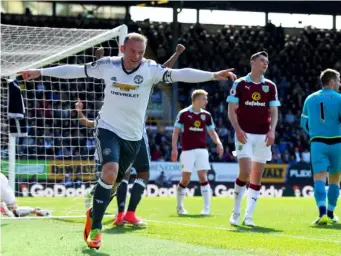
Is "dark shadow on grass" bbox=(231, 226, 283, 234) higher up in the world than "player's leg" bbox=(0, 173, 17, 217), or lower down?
lower down

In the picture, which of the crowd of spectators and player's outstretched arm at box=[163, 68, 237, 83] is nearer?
player's outstretched arm at box=[163, 68, 237, 83]

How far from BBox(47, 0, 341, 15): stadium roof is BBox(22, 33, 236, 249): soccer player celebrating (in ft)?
93.6

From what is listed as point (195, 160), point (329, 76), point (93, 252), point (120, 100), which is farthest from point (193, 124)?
point (93, 252)

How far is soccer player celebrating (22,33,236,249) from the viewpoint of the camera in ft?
25.2

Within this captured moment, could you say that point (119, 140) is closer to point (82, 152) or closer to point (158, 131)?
point (82, 152)

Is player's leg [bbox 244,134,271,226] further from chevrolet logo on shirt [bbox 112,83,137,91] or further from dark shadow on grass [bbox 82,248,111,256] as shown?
dark shadow on grass [bbox 82,248,111,256]

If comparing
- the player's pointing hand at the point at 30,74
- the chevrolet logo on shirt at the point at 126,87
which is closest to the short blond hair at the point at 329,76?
the chevrolet logo on shirt at the point at 126,87

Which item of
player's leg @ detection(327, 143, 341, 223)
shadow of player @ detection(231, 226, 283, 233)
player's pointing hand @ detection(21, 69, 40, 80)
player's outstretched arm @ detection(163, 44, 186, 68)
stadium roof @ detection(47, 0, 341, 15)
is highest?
stadium roof @ detection(47, 0, 341, 15)

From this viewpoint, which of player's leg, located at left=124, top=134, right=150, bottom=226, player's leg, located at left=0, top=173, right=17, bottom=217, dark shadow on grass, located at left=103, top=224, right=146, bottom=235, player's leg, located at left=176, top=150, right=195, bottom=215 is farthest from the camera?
player's leg, located at left=176, top=150, right=195, bottom=215

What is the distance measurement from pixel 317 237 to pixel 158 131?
2321cm

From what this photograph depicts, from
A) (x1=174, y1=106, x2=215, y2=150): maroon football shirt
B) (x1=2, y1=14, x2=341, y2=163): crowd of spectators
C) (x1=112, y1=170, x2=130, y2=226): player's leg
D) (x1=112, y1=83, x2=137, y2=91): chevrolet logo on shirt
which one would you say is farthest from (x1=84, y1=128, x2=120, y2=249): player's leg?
(x1=2, y1=14, x2=341, y2=163): crowd of spectators

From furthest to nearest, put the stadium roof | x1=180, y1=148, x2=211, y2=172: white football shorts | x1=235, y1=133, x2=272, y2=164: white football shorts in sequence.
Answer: the stadium roof → x1=180, y1=148, x2=211, y2=172: white football shorts → x1=235, y1=133, x2=272, y2=164: white football shorts

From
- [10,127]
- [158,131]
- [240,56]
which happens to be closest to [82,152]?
[158,131]

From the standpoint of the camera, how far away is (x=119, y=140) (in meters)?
7.88
